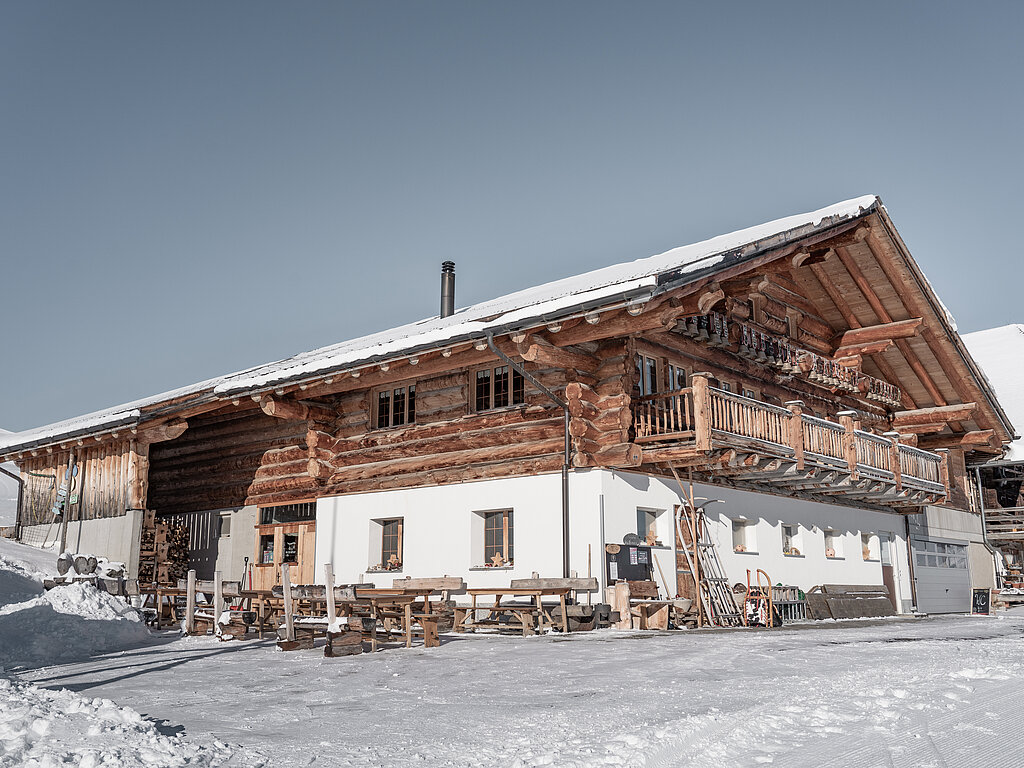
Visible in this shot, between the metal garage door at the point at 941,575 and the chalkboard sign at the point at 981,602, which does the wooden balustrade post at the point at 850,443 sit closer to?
the chalkboard sign at the point at 981,602

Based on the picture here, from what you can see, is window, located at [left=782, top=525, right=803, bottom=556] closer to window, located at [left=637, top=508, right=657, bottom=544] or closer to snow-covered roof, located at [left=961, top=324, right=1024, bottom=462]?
window, located at [left=637, top=508, right=657, bottom=544]

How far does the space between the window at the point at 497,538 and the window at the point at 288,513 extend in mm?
5005

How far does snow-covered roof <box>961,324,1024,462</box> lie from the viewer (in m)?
34.9

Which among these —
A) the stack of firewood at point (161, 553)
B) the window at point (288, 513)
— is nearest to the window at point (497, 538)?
the window at point (288, 513)

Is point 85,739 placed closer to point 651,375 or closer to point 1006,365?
point 651,375

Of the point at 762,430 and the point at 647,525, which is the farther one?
the point at 647,525

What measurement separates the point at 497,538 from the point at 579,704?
10.8 meters

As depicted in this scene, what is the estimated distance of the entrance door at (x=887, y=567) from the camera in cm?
2431

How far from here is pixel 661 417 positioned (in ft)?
57.3

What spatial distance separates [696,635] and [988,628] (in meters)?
6.20

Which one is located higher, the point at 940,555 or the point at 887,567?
the point at 940,555

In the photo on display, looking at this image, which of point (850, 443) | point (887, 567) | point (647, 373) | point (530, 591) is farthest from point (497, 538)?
point (887, 567)

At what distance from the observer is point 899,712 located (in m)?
6.42

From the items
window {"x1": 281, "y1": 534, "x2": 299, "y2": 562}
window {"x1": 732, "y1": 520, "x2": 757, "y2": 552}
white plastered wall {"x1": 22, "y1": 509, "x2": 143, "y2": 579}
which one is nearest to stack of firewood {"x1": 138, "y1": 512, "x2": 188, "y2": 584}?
white plastered wall {"x1": 22, "y1": 509, "x2": 143, "y2": 579}
